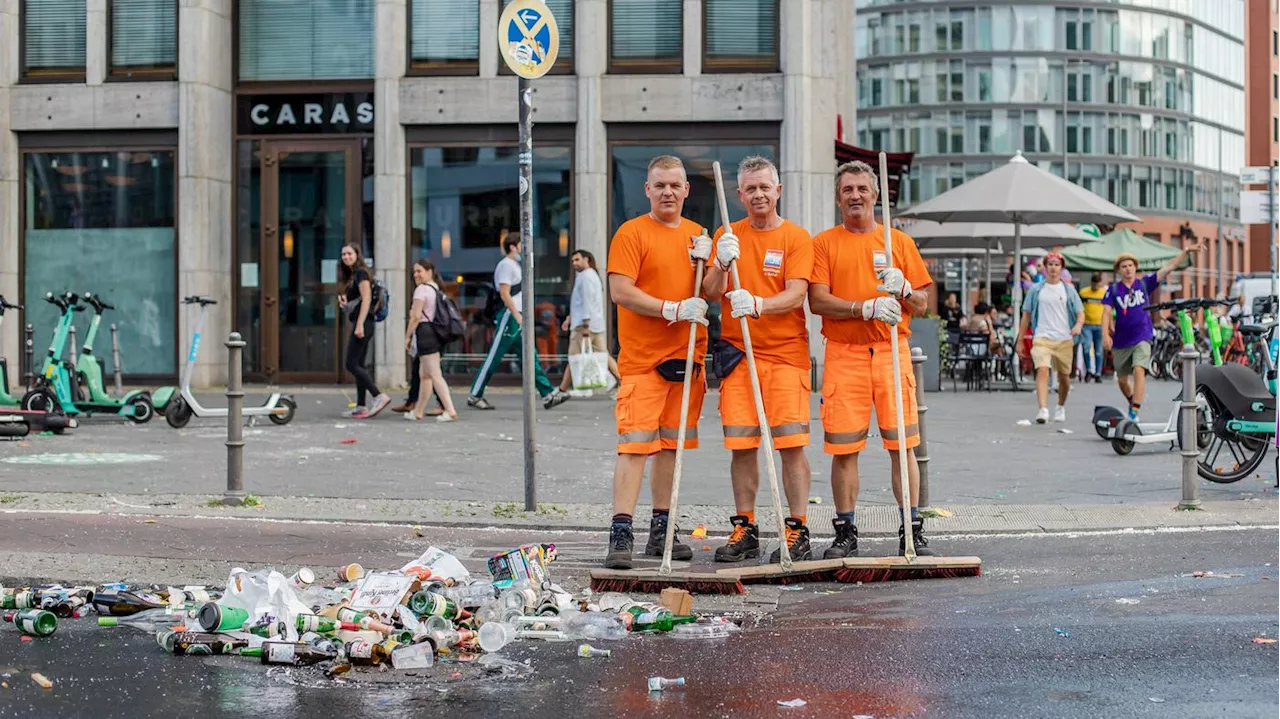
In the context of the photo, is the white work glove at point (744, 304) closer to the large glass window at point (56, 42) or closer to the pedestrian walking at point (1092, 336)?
the large glass window at point (56, 42)

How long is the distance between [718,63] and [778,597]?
1548cm

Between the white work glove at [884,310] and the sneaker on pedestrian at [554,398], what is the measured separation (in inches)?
421

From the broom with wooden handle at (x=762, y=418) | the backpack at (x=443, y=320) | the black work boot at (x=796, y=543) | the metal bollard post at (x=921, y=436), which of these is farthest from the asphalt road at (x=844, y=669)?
the backpack at (x=443, y=320)

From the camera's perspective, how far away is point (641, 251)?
7.58 metres

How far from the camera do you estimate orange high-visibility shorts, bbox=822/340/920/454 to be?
7719 millimetres

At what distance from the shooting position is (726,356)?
7586mm

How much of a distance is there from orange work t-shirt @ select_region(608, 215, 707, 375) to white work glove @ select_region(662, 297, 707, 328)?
182 mm

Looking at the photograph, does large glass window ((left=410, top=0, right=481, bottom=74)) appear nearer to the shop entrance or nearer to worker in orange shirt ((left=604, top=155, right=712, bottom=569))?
the shop entrance

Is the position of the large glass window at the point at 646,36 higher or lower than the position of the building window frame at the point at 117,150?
higher

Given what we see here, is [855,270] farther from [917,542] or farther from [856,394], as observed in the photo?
[917,542]

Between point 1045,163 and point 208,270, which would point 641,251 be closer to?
point 208,270

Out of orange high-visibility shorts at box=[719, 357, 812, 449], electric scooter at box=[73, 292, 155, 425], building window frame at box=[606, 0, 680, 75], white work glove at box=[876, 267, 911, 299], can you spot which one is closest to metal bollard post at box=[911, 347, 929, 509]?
white work glove at box=[876, 267, 911, 299]

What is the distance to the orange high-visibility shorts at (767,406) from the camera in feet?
24.9

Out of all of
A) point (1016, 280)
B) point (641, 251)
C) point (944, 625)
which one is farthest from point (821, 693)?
point (1016, 280)
